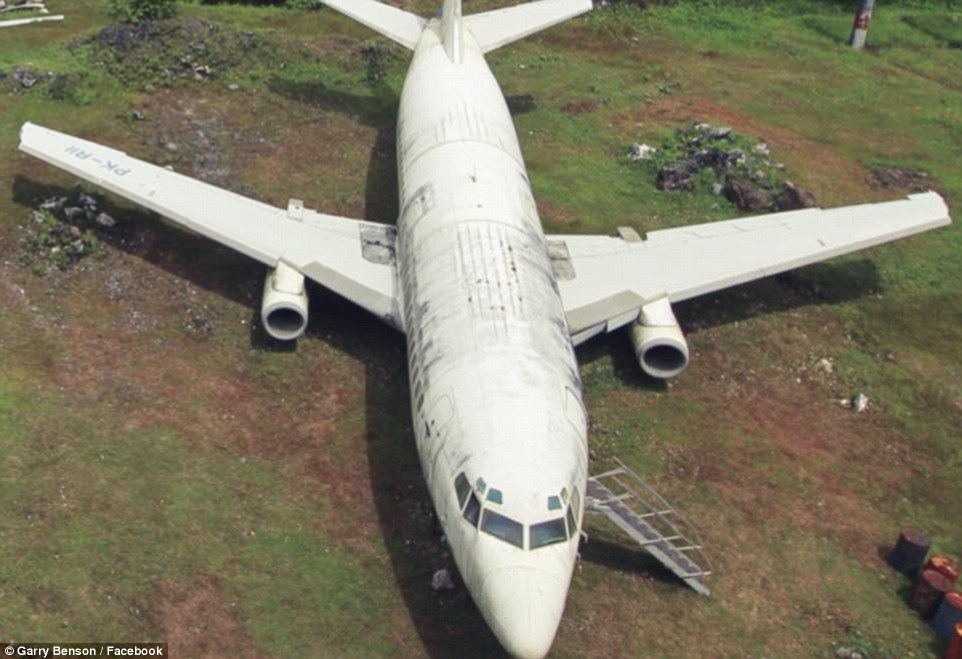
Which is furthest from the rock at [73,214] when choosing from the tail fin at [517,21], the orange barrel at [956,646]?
the orange barrel at [956,646]

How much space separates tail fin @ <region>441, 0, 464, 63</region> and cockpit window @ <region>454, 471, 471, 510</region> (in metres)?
21.0

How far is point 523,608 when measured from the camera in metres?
19.8

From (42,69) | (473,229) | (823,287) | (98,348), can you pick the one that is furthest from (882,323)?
(42,69)

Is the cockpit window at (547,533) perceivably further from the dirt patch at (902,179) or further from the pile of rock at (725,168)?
the dirt patch at (902,179)

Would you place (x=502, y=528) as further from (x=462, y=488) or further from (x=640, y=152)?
(x=640, y=152)

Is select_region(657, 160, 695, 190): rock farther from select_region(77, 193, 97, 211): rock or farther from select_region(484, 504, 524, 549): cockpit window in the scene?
select_region(484, 504, 524, 549): cockpit window

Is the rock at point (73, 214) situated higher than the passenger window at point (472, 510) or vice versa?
the passenger window at point (472, 510)

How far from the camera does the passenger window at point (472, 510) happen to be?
20906 mm

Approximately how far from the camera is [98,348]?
30.4 meters

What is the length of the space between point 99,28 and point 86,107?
942 cm

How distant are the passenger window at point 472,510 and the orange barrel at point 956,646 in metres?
11.0

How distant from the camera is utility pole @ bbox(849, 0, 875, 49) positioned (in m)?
55.8

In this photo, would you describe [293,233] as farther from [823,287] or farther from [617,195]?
[823,287]

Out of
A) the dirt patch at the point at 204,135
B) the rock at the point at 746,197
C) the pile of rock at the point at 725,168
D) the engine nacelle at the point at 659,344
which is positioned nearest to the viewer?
the engine nacelle at the point at 659,344
